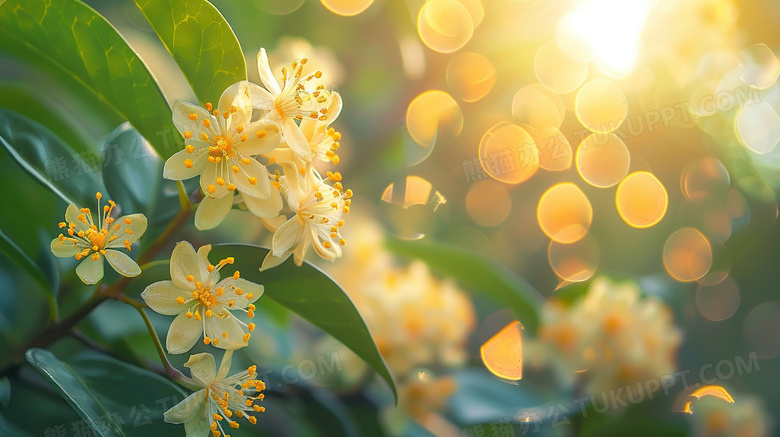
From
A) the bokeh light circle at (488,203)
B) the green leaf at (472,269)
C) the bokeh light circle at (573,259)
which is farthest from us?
the bokeh light circle at (573,259)

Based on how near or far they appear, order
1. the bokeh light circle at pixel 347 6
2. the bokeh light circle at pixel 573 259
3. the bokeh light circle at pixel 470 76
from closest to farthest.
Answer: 1. the bokeh light circle at pixel 347 6
2. the bokeh light circle at pixel 470 76
3. the bokeh light circle at pixel 573 259

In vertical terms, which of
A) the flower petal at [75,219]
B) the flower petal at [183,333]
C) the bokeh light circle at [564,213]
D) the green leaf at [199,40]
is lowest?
the flower petal at [183,333]

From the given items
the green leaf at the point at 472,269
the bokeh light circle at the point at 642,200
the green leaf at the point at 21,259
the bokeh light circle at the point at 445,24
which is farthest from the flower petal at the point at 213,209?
the bokeh light circle at the point at 642,200

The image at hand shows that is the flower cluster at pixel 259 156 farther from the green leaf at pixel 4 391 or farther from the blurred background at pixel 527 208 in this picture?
the green leaf at pixel 4 391

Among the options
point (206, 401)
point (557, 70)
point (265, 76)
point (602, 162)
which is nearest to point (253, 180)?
point (265, 76)

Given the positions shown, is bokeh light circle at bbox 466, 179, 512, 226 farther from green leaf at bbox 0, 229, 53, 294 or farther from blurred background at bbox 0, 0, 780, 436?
green leaf at bbox 0, 229, 53, 294

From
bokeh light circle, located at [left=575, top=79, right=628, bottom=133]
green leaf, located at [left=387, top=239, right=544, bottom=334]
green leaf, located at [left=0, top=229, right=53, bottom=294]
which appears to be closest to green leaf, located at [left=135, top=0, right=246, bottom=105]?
green leaf, located at [left=0, top=229, right=53, bottom=294]
